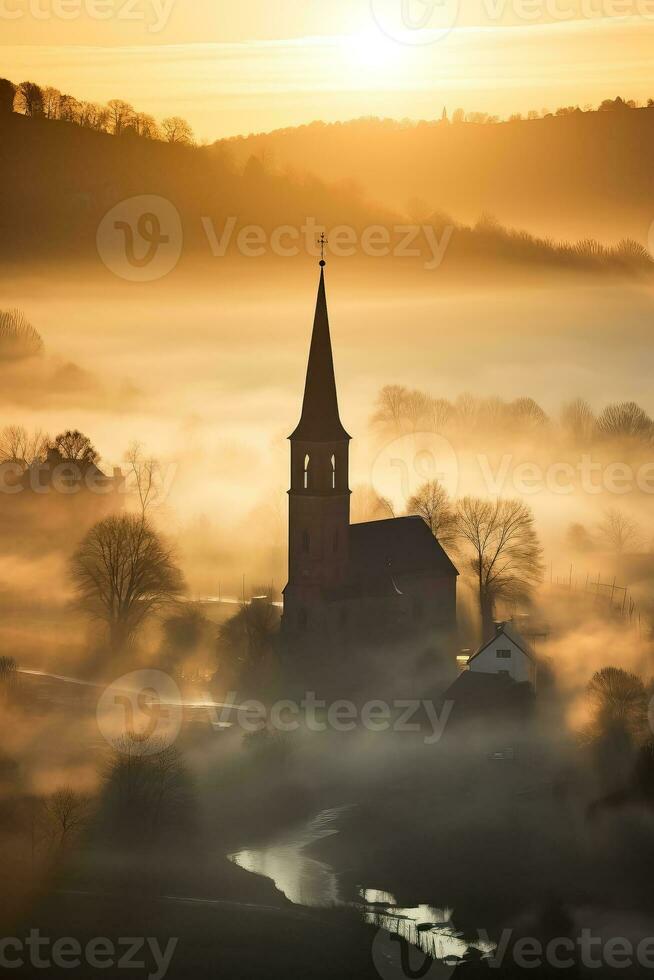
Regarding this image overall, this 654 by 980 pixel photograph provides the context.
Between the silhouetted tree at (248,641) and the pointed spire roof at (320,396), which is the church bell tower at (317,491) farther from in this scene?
the silhouetted tree at (248,641)

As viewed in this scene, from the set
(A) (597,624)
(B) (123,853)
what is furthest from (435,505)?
(B) (123,853)

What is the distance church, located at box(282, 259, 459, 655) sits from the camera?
9212 cm

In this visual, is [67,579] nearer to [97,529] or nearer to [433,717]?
[97,529]

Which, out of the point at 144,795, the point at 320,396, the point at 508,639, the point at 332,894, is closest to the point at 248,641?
the point at 320,396

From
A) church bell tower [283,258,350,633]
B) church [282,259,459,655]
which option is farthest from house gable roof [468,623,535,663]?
church bell tower [283,258,350,633]

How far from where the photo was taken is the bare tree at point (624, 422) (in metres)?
128

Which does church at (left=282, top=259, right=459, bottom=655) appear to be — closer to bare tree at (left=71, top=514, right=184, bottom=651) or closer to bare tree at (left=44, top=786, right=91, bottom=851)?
bare tree at (left=71, top=514, right=184, bottom=651)

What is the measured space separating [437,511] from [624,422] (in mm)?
23902

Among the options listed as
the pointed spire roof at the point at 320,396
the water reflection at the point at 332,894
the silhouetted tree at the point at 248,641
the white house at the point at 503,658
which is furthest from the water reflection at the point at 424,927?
the pointed spire roof at the point at 320,396

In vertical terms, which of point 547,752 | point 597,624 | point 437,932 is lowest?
point 437,932

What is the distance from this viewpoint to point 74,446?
114750 millimetres

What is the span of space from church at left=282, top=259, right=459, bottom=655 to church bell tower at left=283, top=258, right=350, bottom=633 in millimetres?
38

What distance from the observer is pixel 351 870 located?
77625 mm

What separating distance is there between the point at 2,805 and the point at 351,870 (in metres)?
12.2
